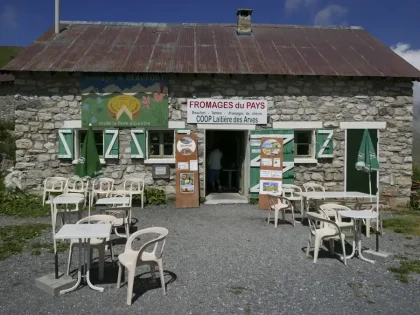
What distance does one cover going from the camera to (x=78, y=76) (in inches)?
398

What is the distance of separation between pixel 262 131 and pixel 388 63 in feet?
14.4

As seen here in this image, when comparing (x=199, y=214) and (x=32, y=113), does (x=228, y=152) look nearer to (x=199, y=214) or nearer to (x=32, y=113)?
(x=199, y=214)

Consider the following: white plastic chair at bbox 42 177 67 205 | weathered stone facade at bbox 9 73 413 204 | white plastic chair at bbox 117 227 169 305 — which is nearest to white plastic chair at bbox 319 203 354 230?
white plastic chair at bbox 117 227 169 305

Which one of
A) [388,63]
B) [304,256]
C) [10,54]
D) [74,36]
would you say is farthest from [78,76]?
[10,54]

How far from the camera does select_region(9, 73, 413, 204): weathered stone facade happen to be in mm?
10102

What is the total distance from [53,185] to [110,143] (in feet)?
5.96

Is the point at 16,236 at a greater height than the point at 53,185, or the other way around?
the point at 53,185

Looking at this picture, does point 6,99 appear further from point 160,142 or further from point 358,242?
point 358,242

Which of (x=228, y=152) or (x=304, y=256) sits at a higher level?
(x=228, y=152)

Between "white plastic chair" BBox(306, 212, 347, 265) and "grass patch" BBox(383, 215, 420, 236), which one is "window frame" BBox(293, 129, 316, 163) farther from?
"white plastic chair" BBox(306, 212, 347, 265)

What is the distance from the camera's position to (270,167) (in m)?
9.90

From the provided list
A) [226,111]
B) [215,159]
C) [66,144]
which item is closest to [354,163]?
[226,111]

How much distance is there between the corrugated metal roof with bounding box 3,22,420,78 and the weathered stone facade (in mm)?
308

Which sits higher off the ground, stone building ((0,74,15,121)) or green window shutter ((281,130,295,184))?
stone building ((0,74,15,121))
